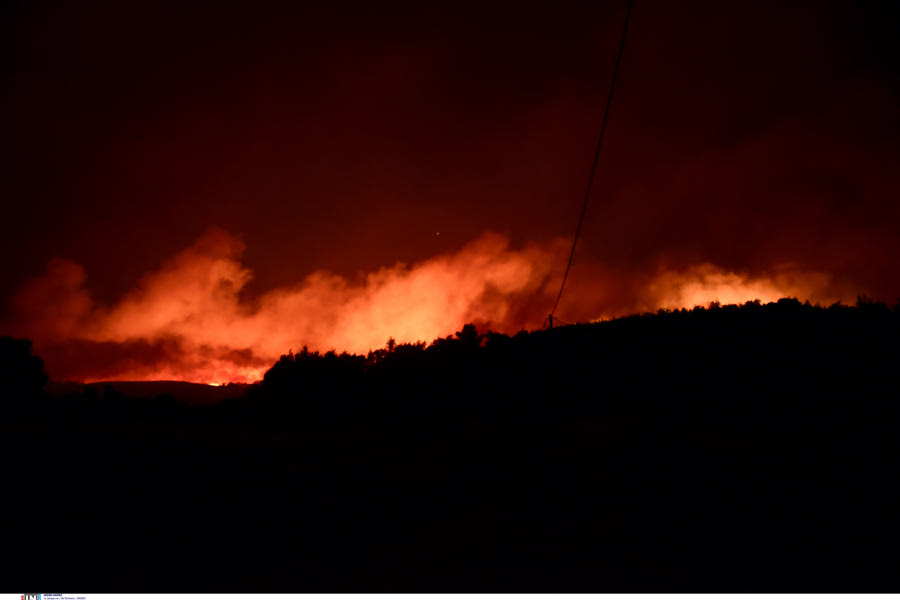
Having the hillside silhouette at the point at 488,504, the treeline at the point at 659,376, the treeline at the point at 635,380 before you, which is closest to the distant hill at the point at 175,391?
the treeline at the point at 635,380

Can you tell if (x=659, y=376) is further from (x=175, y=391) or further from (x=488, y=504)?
(x=175, y=391)

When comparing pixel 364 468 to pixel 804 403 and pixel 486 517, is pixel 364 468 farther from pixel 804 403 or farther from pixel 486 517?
pixel 804 403

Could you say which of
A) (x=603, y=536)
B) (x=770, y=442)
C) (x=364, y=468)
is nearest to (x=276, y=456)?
(x=364, y=468)

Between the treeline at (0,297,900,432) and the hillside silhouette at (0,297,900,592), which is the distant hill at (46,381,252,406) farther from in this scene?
the hillside silhouette at (0,297,900,592)

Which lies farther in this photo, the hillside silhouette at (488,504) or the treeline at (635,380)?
the treeline at (635,380)

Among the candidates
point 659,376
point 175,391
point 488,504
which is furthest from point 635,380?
point 175,391

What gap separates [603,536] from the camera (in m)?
6.26

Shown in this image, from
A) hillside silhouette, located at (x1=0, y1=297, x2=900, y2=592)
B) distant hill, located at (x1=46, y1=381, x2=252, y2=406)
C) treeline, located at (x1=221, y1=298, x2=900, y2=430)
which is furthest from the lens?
distant hill, located at (x1=46, y1=381, x2=252, y2=406)

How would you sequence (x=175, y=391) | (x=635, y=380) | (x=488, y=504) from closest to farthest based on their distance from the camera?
(x=488, y=504), (x=635, y=380), (x=175, y=391)

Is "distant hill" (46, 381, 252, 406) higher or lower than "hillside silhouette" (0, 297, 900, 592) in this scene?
higher

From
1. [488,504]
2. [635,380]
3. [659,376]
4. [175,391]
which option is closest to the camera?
[488,504]

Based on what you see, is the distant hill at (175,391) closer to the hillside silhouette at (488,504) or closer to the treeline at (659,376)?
the treeline at (659,376)

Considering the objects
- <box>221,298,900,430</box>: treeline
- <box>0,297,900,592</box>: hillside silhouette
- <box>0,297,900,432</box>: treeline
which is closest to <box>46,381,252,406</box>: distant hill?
<box>0,297,900,432</box>: treeline

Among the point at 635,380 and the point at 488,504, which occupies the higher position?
the point at 635,380
